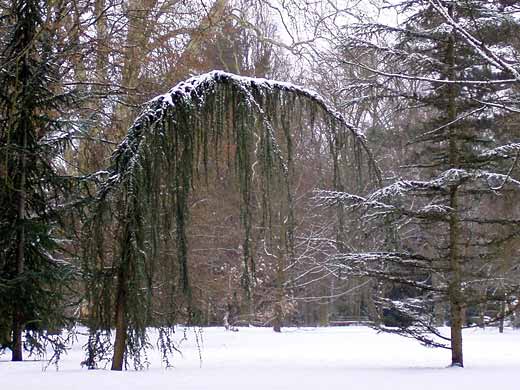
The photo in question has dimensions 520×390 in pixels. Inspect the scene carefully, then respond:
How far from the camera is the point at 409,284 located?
11102 mm

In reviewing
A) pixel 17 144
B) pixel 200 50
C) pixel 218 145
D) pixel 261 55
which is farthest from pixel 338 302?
pixel 218 145

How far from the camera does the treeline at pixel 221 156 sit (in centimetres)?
552

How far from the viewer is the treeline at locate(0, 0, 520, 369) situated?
5.52 m

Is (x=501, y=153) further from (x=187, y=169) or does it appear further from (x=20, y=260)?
(x=20, y=260)

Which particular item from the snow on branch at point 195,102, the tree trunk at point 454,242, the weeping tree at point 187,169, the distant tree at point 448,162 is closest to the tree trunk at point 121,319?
the weeping tree at point 187,169

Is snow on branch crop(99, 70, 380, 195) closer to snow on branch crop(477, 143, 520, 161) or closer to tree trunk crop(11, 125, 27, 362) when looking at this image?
tree trunk crop(11, 125, 27, 362)

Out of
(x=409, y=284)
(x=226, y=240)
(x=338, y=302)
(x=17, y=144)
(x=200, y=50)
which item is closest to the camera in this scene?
(x=17, y=144)

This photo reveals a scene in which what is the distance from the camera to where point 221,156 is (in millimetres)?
6262

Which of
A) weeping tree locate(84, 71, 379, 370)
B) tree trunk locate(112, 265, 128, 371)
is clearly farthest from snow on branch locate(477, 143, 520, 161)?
tree trunk locate(112, 265, 128, 371)

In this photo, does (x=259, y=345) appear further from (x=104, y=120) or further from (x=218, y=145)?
(x=218, y=145)

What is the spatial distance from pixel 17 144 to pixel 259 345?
11204 mm

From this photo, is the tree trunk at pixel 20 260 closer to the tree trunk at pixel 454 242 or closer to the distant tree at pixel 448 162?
the distant tree at pixel 448 162

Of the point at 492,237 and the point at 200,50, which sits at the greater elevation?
the point at 200,50

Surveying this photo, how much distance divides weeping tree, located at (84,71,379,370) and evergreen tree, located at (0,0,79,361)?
2.40 m
